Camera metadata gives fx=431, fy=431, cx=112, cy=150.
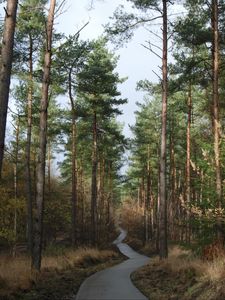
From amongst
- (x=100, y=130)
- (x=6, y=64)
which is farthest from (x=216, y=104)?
(x=100, y=130)

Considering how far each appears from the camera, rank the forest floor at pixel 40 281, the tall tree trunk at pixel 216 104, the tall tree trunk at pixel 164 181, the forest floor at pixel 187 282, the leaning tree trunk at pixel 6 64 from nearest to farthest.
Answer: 1. the leaning tree trunk at pixel 6 64
2. the forest floor at pixel 187 282
3. the forest floor at pixel 40 281
4. the tall tree trunk at pixel 216 104
5. the tall tree trunk at pixel 164 181

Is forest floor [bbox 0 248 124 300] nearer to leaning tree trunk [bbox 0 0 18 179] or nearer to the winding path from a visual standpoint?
the winding path

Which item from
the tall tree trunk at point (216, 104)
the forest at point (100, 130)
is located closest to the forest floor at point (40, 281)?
the forest at point (100, 130)

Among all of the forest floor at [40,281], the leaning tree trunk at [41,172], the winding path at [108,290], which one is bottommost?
the winding path at [108,290]

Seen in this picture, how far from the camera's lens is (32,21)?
2003 cm

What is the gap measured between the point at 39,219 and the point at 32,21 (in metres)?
10.2

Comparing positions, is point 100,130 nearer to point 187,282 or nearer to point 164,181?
point 164,181

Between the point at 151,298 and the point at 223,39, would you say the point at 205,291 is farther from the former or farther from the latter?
the point at 223,39

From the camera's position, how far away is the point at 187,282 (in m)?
11.5

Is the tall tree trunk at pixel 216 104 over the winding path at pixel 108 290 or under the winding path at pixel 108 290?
over

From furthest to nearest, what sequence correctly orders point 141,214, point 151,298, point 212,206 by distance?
1. point 141,214
2. point 212,206
3. point 151,298

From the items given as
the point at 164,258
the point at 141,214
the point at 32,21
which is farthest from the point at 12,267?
the point at 141,214

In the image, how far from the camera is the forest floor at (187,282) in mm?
9312

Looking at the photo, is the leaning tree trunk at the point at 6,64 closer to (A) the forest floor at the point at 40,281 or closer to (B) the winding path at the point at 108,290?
(A) the forest floor at the point at 40,281
